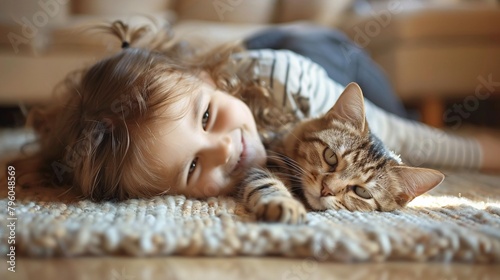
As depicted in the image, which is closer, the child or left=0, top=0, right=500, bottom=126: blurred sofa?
the child

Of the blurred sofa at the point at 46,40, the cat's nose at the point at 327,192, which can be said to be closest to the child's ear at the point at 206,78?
the cat's nose at the point at 327,192

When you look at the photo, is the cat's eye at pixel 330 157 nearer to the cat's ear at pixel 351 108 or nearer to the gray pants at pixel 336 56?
the cat's ear at pixel 351 108

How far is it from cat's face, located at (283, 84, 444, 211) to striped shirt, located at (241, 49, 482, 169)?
23 centimetres

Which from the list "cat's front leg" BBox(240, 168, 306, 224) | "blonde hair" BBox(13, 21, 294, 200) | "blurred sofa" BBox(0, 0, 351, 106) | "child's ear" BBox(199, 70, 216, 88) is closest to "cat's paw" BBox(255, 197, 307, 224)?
"cat's front leg" BBox(240, 168, 306, 224)

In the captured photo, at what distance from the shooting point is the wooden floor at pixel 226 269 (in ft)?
1.87

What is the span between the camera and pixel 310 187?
3.05ft

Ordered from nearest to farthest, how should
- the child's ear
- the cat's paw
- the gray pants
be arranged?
the cat's paw → the child's ear → the gray pants

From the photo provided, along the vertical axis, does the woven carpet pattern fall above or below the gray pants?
below

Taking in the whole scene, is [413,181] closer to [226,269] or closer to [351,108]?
[351,108]

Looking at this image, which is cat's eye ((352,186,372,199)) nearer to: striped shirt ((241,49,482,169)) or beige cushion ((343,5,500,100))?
striped shirt ((241,49,482,169))

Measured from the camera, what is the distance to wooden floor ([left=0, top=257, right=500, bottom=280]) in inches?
22.4

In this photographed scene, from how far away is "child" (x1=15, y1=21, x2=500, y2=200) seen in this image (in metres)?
0.93

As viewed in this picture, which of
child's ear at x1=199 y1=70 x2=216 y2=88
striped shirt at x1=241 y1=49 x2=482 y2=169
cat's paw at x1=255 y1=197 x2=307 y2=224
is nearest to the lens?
cat's paw at x1=255 y1=197 x2=307 y2=224

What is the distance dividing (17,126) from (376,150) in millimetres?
2456
